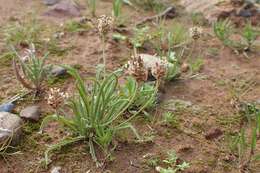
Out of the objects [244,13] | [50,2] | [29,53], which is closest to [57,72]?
[29,53]

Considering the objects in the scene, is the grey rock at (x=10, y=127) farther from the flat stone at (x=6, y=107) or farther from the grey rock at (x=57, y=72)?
the grey rock at (x=57, y=72)

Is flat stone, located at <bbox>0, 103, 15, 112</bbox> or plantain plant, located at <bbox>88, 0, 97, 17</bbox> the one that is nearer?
flat stone, located at <bbox>0, 103, 15, 112</bbox>

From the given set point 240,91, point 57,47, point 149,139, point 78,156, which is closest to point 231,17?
point 240,91

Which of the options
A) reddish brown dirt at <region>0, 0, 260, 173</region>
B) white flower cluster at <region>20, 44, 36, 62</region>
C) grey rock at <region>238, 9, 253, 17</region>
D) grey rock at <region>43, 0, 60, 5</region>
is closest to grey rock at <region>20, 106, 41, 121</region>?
reddish brown dirt at <region>0, 0, 260, 173</region>

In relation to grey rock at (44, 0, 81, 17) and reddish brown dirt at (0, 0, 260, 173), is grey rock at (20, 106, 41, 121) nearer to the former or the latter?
reddish brown dirt at (0, 0, 260, 173)

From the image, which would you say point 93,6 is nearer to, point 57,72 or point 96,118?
point 57,72

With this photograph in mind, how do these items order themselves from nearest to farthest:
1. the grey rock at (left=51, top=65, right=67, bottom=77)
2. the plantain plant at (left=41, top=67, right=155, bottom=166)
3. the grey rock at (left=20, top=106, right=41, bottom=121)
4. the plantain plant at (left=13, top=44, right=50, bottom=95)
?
the plantain plant at (left=41, top=67, right=155, bottom=166), the grey rock at (left=20, top=106, right=41, bottom=121), the plantain plant at (left=13, top=44, right=50, bottom=95), the grey rock at (left=51, top=65, right=67, bottom=77)
